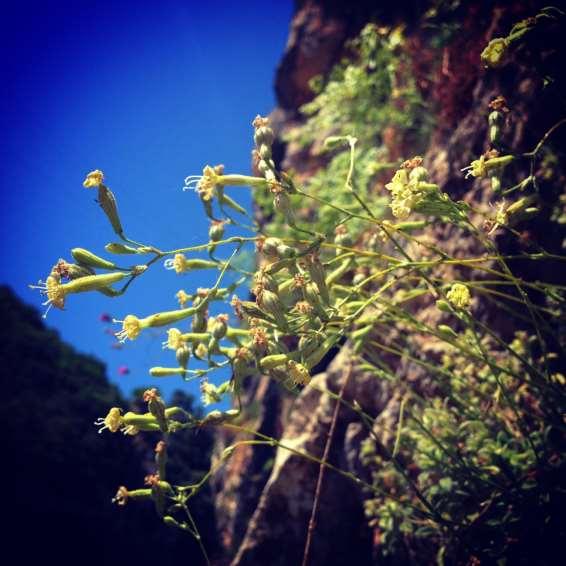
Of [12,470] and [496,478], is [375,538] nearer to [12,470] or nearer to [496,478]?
[496,478]

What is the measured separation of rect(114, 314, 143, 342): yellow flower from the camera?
1377 millimetres

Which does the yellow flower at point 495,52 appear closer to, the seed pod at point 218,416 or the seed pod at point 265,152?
the seed pod at point 265,152

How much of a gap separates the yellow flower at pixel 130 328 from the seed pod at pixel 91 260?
17 centimetres

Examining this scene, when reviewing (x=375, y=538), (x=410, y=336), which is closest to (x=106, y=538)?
(x=375, y=538)

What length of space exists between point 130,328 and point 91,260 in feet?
0.78

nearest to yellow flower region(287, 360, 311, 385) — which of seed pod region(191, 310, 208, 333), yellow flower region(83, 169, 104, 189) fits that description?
seed pod region(191, 310, 208, 333)

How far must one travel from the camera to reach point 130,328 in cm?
139

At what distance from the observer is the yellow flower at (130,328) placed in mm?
1377

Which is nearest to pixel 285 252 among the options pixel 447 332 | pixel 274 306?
pixel 274 306

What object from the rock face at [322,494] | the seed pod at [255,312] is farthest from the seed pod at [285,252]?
the rock face at [322,494]

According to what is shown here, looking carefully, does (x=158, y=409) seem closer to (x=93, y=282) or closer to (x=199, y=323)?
(x=199, y=323)

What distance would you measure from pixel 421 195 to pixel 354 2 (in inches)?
236

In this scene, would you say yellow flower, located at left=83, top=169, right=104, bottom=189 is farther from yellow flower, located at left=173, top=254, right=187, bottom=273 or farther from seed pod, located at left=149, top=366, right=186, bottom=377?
seed pod, located at left=149, top=366, right=186, bottom=377

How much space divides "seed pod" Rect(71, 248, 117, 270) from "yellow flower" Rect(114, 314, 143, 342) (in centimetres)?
17
